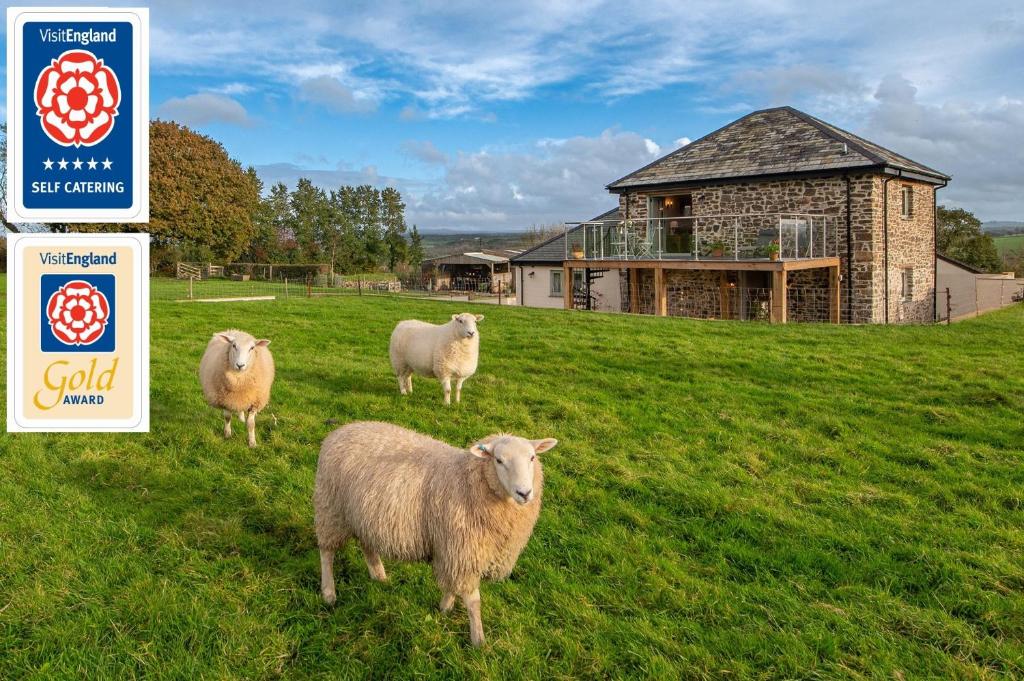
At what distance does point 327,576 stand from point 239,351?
3455 mm

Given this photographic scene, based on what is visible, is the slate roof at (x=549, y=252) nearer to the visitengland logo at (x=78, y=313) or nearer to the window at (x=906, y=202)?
the window at (x=906, y=202)

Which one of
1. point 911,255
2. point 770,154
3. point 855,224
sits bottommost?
point 911,255

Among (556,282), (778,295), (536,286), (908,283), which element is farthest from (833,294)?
(536,286)

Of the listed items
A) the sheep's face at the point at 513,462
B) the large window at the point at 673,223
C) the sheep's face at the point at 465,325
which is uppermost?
the large window at the point at 673,223

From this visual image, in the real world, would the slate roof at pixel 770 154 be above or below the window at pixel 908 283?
above

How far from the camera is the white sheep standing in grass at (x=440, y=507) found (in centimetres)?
409

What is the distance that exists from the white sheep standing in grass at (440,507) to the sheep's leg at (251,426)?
3000 millimetres

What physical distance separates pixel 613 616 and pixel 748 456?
3.47m

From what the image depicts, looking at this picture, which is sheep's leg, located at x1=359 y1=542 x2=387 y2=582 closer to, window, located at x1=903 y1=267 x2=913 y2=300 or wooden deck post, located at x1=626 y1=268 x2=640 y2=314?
wooden deck post, located at x1=626 y1=268 x2=640 y2=314

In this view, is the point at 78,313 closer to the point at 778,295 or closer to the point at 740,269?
the point at 778,295

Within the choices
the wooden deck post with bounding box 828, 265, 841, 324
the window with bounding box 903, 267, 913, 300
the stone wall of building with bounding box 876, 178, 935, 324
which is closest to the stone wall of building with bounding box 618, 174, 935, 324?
the stone wall of building with bounding box 876, 178, 935, 324

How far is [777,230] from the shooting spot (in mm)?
19422

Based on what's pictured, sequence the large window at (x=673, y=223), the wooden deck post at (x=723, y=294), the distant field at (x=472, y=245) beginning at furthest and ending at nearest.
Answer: the distant field at (x=472, y=245) < the wooden deck post at (x=723, y=294) < the large window at (x=673, y=223)

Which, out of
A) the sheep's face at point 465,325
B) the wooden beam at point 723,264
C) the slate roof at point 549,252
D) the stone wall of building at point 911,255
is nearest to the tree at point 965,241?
the stone wall of building at point 911,255
